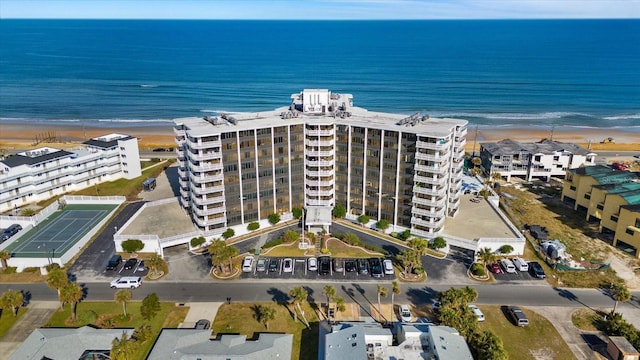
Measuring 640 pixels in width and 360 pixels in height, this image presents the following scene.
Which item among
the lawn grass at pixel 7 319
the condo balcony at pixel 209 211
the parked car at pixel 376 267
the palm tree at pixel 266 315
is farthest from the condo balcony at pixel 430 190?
the lawn grass at pixel 7 319

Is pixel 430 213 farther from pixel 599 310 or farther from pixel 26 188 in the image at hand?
pixel 26 188

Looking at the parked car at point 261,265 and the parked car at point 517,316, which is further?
the parked car at point 261,265

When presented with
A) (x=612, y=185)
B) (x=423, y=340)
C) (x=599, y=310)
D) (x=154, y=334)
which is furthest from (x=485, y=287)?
(x=154, y=334)

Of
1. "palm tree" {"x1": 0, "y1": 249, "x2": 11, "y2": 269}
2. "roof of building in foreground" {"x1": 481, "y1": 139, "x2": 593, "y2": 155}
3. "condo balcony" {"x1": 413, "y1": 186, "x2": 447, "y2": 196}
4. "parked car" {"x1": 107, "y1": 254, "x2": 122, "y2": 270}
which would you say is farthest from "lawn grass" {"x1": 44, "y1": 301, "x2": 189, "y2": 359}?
"roof of building in foreground" {"x1": 481, "y1": 139, "x2": 593, "y2": 155}

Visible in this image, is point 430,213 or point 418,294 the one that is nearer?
→ point 418,294

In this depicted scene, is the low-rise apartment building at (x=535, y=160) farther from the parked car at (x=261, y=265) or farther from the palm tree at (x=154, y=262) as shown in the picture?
the palm tree at (x=154, y=262)

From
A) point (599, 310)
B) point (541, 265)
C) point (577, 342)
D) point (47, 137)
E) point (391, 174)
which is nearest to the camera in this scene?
point (577, 342)

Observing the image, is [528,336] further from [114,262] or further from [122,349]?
[114,262]
